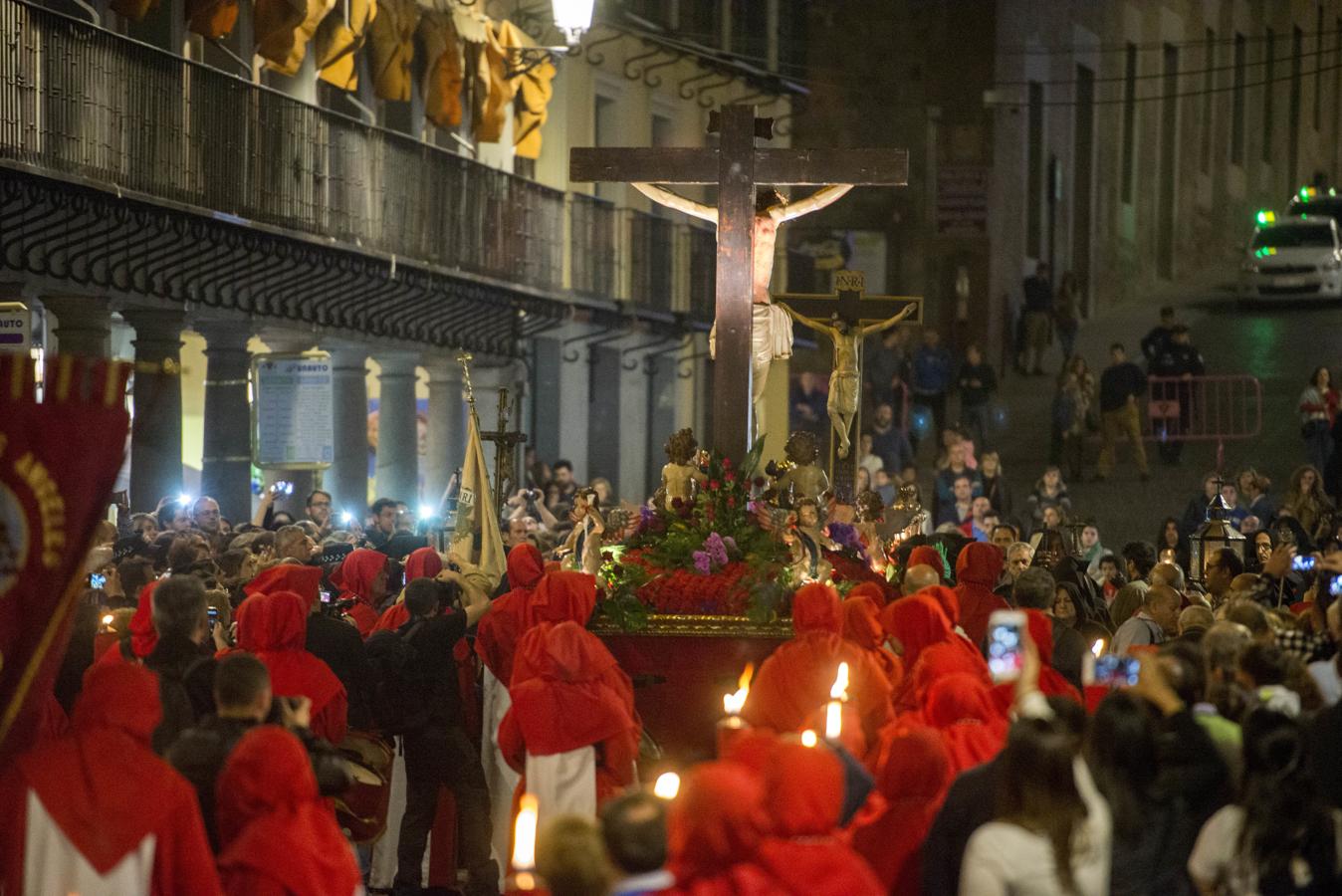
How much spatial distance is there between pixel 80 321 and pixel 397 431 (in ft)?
29.7

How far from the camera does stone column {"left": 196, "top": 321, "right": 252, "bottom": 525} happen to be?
24.0 m

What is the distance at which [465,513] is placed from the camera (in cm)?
1580

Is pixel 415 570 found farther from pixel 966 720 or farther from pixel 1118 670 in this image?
pixel 1118 670

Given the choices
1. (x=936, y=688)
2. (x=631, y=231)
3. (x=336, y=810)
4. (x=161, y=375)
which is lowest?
(x=336, y=810)

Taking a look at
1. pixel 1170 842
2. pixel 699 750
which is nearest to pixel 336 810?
pixel 699 750

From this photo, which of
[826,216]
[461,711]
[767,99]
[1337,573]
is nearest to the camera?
[1337,573]

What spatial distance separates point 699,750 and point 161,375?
558 centimetres

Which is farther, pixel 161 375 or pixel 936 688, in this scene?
pixel 936 688

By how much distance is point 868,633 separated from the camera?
11.6 m

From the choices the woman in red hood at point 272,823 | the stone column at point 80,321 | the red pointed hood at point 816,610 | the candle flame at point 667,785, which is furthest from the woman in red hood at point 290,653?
the stone column at point 80,321

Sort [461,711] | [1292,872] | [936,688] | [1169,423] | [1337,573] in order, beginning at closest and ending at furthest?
[1292,872], [936,688], [1337,573], [461,711], [1169,423]

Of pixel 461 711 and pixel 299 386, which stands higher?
pixel 299 386

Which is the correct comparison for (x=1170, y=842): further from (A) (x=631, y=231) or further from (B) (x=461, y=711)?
(A) (x=631, y=231)

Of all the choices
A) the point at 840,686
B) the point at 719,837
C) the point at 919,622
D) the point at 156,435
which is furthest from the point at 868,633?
the point at 156,435
